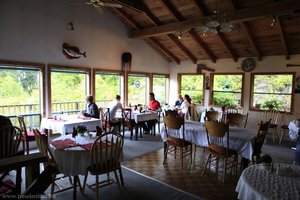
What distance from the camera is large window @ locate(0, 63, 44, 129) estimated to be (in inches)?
188

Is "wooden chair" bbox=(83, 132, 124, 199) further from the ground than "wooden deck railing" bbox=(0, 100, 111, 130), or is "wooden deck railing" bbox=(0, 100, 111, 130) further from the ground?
"wooden deck railing" bbox=(0, 100, 111, 130)

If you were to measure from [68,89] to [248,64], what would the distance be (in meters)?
5.74

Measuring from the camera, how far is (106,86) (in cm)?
692

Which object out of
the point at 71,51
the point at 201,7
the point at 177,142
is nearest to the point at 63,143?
the point at 177,142

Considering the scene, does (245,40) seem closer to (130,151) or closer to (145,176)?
(130,151)

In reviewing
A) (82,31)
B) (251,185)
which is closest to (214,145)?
(251,185)

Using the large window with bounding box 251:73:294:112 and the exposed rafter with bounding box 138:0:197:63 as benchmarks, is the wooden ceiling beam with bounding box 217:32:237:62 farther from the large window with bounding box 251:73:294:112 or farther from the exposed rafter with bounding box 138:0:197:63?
the exposed rafter with bounding box 138:0:197:63

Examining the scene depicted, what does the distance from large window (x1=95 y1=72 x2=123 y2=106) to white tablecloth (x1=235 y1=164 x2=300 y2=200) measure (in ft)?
17.6

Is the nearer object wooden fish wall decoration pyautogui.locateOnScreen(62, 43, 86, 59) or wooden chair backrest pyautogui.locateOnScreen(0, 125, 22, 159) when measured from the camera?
wooden chair backrest pyautogui.locateOnScreen(0, 125, 22, 159)

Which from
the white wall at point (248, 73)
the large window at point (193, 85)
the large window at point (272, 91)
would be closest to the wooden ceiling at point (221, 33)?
the white wall at point (248, 73)

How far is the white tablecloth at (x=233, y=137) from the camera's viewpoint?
3.41 meters

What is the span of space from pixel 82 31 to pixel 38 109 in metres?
2.40

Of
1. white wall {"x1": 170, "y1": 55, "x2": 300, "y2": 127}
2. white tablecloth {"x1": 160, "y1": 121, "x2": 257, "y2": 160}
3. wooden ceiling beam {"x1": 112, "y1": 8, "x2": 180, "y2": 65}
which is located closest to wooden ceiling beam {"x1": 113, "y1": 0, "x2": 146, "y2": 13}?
wooden ceiling beam {"x1": 112, "y1": 8, "x2": 180, "y2": 65}

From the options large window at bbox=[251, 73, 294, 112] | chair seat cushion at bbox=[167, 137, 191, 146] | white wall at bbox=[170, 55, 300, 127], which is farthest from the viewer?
large window at bbox=[251, 73, 294, 112]
